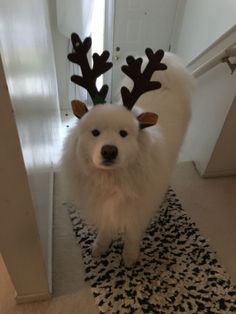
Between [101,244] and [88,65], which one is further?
[101,244]

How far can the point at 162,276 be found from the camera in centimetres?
140

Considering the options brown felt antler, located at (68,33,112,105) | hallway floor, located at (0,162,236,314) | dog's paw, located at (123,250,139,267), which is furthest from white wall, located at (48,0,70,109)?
dog's paw, located at (123,250,139,267)

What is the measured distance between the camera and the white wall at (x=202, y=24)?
2.15 meters

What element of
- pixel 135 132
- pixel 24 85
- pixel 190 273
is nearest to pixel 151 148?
pixel 135 132

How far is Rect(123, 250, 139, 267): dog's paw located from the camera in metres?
1.42

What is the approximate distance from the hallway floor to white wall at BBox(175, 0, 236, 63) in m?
1.20

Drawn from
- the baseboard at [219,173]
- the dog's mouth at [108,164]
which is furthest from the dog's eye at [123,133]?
the baseboard at [219,173]

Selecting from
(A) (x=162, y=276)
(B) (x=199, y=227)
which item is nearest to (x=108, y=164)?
(A) (x=162, y=276)

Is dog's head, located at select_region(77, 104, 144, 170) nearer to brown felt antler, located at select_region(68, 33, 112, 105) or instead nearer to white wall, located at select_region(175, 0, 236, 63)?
brown felt antler, located at select_region(68, 33, 112, 105)

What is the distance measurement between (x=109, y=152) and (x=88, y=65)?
0.35 meters

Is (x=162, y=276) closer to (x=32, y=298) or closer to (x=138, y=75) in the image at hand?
(x=32, y=298)

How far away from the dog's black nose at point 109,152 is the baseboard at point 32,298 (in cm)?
79

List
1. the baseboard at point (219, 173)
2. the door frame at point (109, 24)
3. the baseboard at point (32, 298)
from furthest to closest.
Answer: the door frame at point (109, 24), the baseboard at point (219, 173), the baseboard at point (32, 298)

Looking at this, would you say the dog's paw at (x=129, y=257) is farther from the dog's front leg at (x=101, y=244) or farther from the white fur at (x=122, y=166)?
the dog's front leg at (x=101, y=244)
